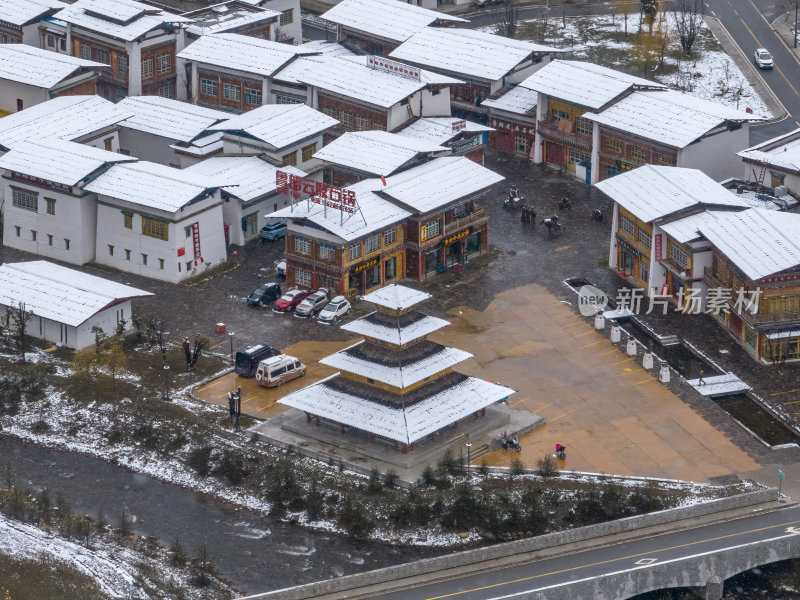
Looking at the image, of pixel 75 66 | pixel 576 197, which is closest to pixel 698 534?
pixel 576 197

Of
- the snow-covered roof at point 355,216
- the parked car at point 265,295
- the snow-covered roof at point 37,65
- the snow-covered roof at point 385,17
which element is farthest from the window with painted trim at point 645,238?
the snow-covered roof at point 37,65

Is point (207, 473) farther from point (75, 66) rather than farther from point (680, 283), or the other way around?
point (75, 66)

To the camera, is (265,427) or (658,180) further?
(658,180)

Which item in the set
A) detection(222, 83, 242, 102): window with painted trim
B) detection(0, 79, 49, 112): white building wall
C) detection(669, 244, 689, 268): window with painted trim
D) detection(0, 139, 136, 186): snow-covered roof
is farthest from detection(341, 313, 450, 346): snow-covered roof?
detection(0, 79, 49, 112): white building wall

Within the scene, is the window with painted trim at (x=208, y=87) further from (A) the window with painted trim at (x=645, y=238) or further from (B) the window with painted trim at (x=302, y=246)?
(A) the window with painted trim at (x=645, y=238)

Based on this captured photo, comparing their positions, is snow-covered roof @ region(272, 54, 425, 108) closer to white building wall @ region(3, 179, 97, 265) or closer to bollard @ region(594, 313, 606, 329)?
white building wall @ region(3, 179, 97, 265)

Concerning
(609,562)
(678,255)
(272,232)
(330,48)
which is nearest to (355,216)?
(272,232)
